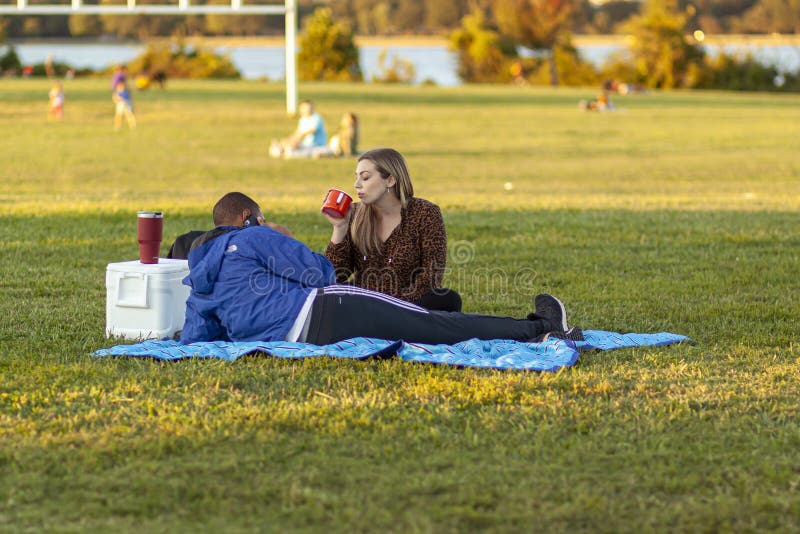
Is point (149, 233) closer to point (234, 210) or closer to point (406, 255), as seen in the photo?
point (234, 210)

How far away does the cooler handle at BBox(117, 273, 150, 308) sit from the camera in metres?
6.15

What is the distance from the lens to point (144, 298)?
6195 mm

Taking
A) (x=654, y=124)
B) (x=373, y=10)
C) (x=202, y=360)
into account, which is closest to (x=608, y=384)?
(x=202, y=360)

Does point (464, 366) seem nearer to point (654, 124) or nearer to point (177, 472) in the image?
point (177, 472)

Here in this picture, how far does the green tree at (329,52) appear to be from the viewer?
5616 centimetres

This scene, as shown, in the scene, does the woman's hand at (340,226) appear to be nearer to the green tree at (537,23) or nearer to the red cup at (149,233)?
the red cup at (149,233)

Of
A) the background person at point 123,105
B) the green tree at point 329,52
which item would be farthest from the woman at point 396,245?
the green tree at point 329,52

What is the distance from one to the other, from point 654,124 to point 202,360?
1034 inches

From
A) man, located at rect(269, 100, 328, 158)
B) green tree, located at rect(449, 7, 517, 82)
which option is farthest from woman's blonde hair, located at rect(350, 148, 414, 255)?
green tree, located at rect(449, 7, 517, 82)

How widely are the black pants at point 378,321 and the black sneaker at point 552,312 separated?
1.05 ft

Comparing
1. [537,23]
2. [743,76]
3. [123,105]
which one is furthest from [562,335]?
[537,23]

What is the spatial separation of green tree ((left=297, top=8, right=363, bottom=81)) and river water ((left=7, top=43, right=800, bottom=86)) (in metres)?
1.39

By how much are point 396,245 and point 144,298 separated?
1339mm

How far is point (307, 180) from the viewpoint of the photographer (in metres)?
16.5
